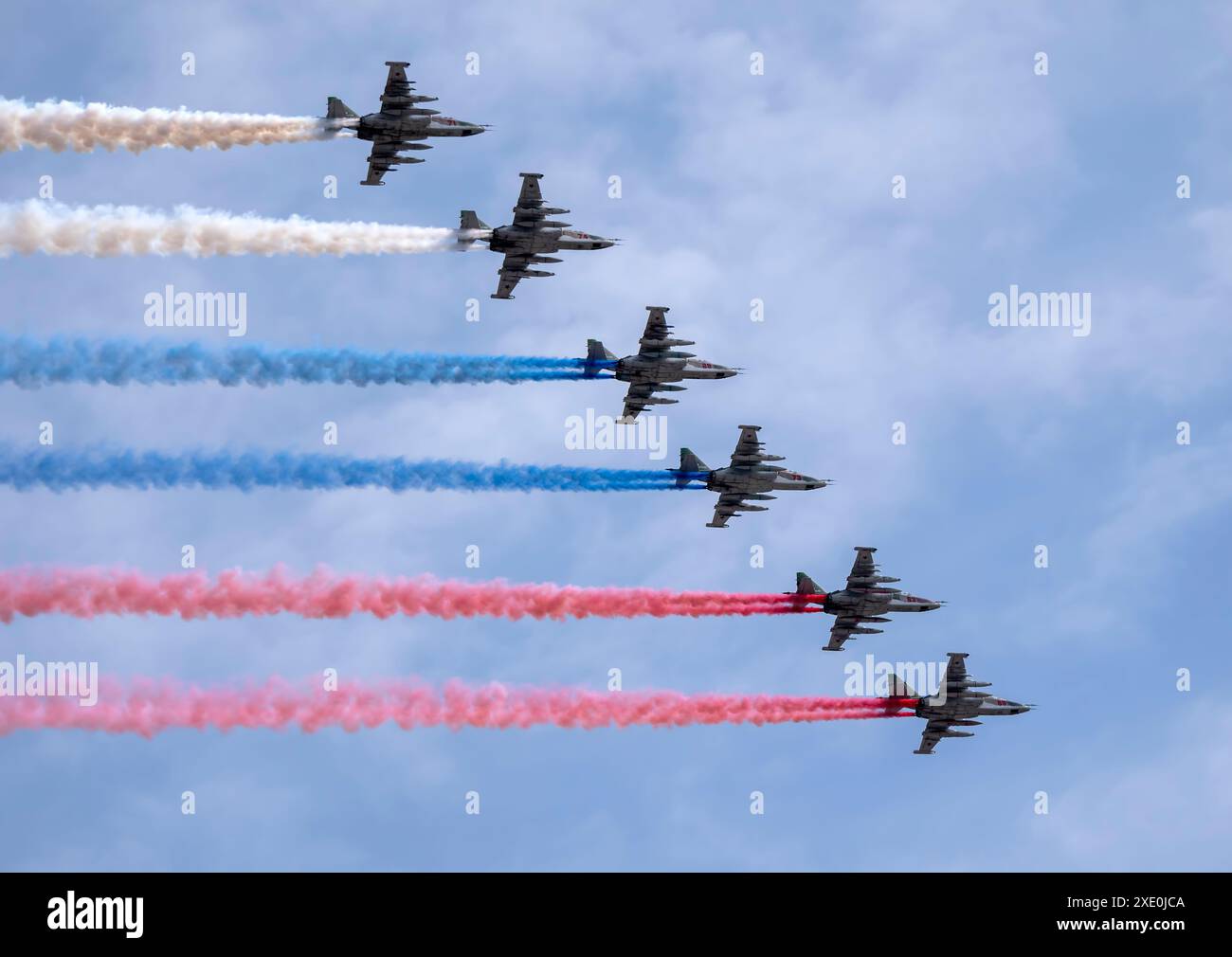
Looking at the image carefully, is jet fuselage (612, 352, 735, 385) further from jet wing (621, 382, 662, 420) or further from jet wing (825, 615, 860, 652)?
jet wing (825, 615, 860, 652)

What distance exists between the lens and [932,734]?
13325 centimetres

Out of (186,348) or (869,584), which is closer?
(186,348)

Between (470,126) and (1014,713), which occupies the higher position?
(470,126)

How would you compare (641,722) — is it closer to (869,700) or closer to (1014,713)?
(869,700)

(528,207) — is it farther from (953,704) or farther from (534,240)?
(953,704)

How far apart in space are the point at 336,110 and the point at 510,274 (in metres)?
12.7

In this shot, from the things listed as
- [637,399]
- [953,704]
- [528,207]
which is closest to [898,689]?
[953,704]

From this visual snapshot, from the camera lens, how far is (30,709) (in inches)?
3457

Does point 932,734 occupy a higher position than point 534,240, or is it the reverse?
point 534,240

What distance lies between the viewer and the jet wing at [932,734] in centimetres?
13238

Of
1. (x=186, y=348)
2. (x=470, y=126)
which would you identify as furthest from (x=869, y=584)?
(x=186, y=348)

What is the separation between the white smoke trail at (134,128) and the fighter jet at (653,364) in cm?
1860
